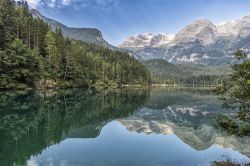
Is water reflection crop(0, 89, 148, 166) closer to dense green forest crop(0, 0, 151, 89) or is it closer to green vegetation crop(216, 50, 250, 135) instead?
green vegetation crop(216, 50, 250, 135)

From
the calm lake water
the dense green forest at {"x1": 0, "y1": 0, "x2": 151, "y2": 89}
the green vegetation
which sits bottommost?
the calm lake water

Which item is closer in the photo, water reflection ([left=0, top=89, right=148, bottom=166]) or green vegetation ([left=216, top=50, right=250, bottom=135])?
green vegetation ([left=216, top=50, right=250, bottom=135])

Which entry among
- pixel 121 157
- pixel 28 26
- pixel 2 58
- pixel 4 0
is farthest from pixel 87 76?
pixel 121 157

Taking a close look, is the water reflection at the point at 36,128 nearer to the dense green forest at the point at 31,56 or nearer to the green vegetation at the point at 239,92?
the green vegetation at the point at 239,92

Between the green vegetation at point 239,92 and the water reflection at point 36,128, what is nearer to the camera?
the green vegetation at point 239,92

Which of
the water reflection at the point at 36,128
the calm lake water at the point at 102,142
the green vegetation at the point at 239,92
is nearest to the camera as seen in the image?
the green vegetation at the point at 239,92

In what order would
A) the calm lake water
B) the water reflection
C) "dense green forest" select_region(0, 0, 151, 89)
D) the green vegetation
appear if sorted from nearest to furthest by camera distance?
the green vegetation
the calm lake water
the water reflection
"dense green forest" select_region(0, 0, 151, 89)

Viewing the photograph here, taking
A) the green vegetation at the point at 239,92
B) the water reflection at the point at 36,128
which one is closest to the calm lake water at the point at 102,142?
the water reflection at the point at 36,128

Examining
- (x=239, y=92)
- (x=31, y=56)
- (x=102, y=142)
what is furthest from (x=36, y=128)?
(x=31, y=56)

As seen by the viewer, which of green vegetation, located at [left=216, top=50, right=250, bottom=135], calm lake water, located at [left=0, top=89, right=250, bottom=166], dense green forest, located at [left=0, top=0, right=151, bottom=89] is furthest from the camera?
dense green forest, located at [left=0, top=0, right=151, bottom=89]

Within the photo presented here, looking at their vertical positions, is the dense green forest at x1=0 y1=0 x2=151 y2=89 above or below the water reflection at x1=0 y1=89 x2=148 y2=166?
above

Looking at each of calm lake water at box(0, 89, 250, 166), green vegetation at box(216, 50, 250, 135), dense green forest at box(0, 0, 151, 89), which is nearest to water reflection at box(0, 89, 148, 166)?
calm lake water at box(0, 89, 250, 166)

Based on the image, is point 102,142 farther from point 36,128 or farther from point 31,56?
point 31,56

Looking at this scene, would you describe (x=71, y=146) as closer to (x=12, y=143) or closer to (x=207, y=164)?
(x=12, y=143)
